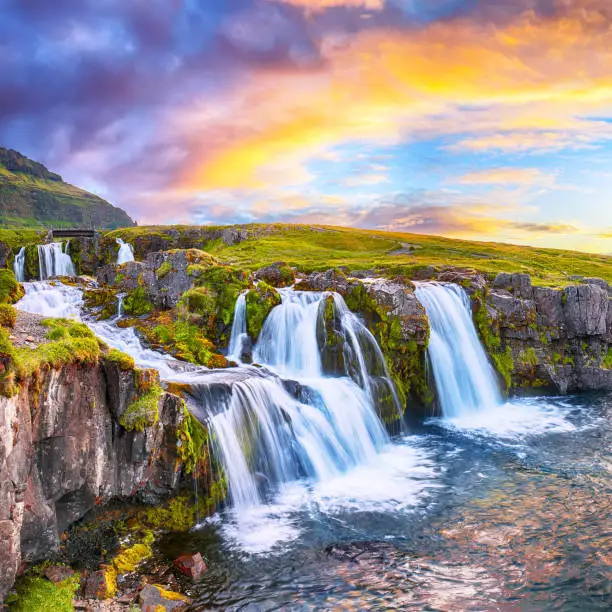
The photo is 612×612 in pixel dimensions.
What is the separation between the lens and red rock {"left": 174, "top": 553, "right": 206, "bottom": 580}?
12.8 metres

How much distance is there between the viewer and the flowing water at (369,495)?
12578 millimetres

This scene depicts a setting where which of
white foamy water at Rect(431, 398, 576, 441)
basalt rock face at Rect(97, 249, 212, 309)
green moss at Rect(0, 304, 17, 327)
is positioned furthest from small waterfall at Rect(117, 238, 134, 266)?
green moss at Rect(0, 304, 17, 327)

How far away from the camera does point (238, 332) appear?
90.9ft

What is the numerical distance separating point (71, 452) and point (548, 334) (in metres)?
34.7

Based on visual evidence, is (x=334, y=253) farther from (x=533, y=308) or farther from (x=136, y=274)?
(x=136, y=274)

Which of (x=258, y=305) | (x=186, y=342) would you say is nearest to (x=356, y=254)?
(x=258, y=305)

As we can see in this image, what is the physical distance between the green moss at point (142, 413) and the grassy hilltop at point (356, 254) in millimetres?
35636

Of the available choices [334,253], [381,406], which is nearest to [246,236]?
[334,253]

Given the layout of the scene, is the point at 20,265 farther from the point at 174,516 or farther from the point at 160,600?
the point at 160,600

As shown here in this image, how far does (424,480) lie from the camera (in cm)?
1958

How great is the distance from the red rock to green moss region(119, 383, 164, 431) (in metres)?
3.87

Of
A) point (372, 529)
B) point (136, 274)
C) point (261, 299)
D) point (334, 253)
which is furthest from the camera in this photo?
point (334, 253)

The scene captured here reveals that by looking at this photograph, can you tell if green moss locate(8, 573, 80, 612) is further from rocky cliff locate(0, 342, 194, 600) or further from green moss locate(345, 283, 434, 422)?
green moss locate(345, 283, 434, 422)

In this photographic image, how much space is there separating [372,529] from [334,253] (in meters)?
68.2
